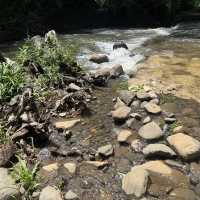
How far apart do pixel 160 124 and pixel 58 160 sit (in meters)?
1.87

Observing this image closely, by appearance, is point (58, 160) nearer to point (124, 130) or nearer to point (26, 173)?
point (26, 173)

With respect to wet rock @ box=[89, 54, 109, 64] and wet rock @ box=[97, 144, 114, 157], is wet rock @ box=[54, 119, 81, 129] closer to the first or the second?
wet rock @ box=[97, 144, 114, 157]

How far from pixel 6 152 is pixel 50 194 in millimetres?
1126

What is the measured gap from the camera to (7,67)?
7855mm

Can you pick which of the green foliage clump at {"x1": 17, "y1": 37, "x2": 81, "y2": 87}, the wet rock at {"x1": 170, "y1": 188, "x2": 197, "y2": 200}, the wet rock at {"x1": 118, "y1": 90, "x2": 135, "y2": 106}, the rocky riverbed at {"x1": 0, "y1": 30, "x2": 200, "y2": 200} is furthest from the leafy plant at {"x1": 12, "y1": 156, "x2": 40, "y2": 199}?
the green foliage clump at {"x1": 17, "y1": 37, "x2": 81, "y2": 87}

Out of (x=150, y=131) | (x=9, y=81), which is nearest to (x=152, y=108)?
(x=150, y=131)

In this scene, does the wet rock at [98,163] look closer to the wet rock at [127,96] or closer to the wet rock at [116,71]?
the wet rock at [127,96]

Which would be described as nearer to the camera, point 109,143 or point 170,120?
point 109,143

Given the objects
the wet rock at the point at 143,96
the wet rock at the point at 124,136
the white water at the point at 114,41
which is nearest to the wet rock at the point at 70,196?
the wet rock at the point at 124,136

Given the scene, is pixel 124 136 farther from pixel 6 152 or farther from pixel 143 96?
pixel 6 152

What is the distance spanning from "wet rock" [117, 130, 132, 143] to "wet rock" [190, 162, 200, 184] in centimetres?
114

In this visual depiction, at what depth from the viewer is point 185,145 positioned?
5883 millimetres

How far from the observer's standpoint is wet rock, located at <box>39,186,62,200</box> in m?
4.96

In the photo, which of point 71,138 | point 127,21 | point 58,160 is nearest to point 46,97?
point 71,138
